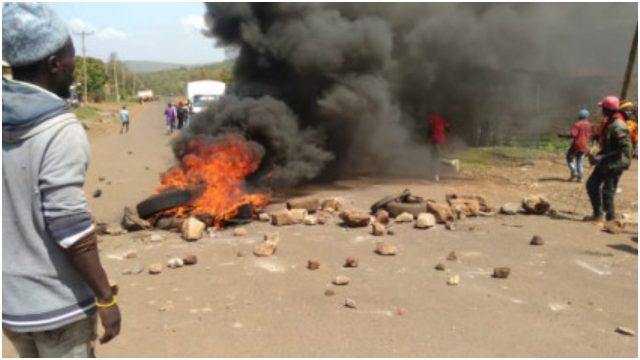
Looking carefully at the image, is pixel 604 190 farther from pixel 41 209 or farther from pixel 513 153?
→ pixel 513 153

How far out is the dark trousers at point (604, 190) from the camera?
7.71 metres

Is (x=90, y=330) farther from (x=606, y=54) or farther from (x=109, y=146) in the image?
(x=606, y=54)

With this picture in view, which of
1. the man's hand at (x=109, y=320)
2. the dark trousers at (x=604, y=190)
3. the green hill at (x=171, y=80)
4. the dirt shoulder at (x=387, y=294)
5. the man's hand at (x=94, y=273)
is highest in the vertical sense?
the green hill at (x=171, y=80)

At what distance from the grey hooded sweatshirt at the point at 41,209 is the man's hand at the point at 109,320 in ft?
0.15

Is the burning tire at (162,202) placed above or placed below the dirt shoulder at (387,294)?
above

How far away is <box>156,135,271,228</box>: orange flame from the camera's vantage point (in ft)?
25.2

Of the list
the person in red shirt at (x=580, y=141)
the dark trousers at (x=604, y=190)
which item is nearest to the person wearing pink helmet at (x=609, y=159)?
the dark trousers at (x=604, y=190)

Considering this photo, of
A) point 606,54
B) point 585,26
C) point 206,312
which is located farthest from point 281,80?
point 606,54

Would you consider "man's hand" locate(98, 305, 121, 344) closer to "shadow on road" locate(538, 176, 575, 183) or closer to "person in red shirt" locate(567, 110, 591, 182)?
"person in red shirt" locate(567, 110, 591, 182)

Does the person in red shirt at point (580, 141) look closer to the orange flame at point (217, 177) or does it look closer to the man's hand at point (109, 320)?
the orange flame at point (217, 177)

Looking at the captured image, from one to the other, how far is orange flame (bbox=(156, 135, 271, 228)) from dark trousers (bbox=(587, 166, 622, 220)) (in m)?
4.76

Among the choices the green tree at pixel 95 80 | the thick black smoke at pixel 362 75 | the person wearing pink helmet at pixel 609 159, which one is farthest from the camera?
the green tree at pixel 95 80

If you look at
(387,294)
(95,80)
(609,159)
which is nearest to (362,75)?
(609,159)

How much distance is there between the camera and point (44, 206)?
1.85 metres
